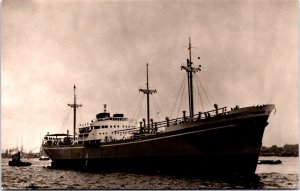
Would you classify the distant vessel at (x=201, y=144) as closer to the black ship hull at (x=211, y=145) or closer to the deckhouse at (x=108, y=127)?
the black ship hull at (x=211, y=145)

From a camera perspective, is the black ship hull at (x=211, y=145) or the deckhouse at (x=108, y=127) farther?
the deckhouse at (x=108, y=127)

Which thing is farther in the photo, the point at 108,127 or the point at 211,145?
the point at 108,127

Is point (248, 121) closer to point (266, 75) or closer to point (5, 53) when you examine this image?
point (266, 75)

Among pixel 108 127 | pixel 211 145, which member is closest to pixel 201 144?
pixel 211 145

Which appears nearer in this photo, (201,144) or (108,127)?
(201,144)

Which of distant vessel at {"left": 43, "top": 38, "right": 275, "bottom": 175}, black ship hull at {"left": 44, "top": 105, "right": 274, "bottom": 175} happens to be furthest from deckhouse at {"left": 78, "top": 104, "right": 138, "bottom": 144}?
black ship hull at {"left": 44, "top": 105, "right": 274, "bottom": 175}

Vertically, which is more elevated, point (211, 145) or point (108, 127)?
point (108, 127)

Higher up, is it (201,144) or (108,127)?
(108,127)

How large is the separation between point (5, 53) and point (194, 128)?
31.0 ft

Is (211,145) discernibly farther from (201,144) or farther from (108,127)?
(108,127)

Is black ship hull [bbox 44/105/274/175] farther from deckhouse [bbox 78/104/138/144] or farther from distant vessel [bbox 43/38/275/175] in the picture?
deckhouse [bbox 78/104/138/144]

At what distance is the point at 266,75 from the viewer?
14906mm

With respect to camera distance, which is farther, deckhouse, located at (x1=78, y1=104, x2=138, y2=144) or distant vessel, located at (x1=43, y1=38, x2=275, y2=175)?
deckhouse, located at (x1=78, y1=104, x2=138, y2=144)

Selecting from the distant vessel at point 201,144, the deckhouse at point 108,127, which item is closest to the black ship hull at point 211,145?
the distant vessel at point 201,144
